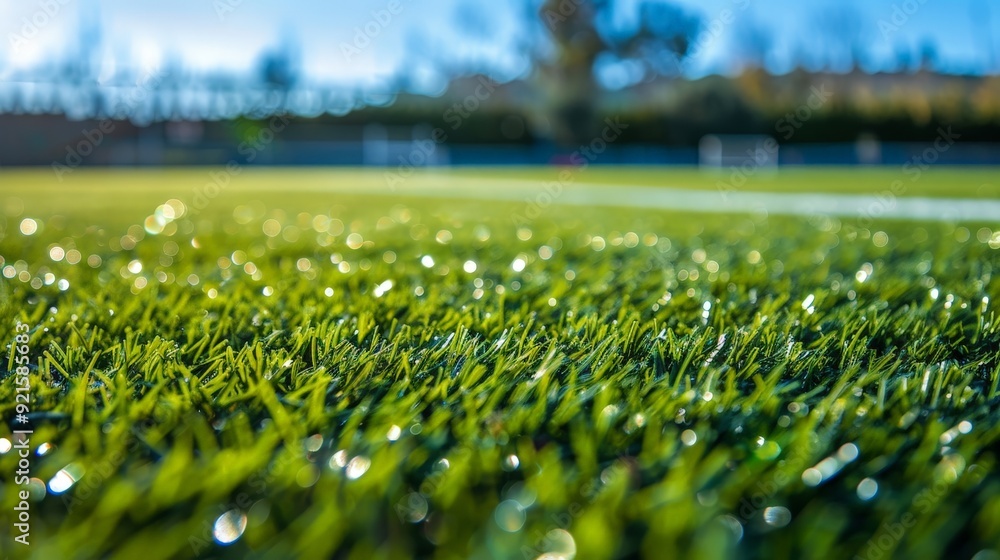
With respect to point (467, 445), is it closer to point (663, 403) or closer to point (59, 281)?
point (663, 403)

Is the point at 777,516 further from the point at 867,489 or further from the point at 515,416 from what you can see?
the point at 515,416

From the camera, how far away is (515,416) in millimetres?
1062

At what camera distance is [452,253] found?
335 centimetres

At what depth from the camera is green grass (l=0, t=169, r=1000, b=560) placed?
0.78m

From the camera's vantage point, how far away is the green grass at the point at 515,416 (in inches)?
30.9

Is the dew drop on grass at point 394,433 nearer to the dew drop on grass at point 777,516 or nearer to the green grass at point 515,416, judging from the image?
the green grass at point 515,416

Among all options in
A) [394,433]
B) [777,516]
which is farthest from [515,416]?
[777,516]

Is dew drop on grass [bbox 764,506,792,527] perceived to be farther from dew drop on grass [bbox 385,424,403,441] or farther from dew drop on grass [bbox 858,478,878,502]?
dew drop on grass [bbox 385,424,403,441]

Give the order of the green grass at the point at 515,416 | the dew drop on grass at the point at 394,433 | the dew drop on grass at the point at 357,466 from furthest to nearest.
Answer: the dew drop on grass at the point at 394,433 → the dew drop on grass at the point at 357,466 → the green grass at the point at 515,416

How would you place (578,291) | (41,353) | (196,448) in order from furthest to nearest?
(578,291)
(41,353)
(196,448)

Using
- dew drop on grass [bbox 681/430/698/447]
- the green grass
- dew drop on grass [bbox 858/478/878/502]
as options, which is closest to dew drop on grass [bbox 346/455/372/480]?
the green grass

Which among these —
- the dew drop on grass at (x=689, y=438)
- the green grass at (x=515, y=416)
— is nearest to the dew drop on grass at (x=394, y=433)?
the green grass at (x=515, y=416)

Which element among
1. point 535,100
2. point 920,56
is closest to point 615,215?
point 535,100

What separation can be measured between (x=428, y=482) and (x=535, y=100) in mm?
35930
